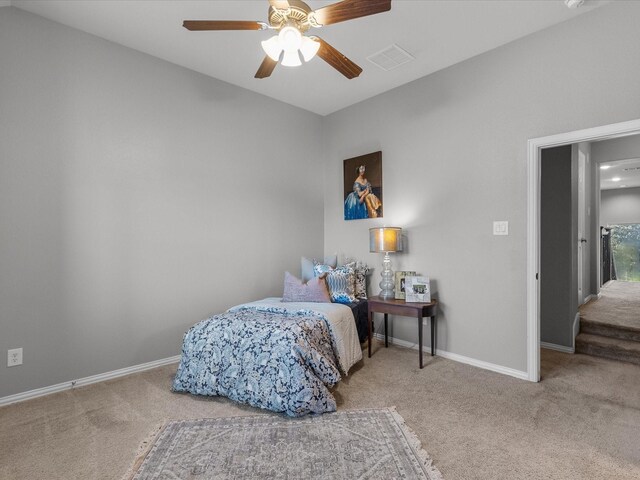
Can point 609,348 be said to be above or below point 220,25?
below

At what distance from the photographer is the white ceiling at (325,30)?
2.51 meters

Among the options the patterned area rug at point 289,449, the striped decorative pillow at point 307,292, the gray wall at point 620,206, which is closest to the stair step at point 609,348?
the patterned area rug at point 289,449

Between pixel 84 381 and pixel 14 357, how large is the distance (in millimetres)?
521

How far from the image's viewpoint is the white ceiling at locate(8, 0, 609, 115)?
251cm

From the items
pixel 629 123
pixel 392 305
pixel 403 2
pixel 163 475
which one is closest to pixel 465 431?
pixel 392 305

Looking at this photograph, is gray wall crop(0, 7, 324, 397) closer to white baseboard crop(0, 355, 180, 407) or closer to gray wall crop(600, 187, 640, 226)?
white baseboard crop(0, 355, 180, 407)

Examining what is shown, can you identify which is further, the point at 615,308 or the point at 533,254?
the point at 615,308

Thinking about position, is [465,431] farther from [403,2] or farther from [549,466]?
[403,2]

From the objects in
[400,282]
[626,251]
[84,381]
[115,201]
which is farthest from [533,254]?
[626,251]

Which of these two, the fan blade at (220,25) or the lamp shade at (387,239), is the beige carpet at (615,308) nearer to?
the lamp shade at (387,239)

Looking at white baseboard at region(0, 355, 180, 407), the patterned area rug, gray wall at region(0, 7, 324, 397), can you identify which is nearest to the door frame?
the patterned area rug

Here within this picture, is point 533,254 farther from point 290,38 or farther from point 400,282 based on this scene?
point 290,38

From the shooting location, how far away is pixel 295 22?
6.54 feet

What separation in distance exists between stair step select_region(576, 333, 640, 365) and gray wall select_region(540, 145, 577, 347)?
0.46 ft
